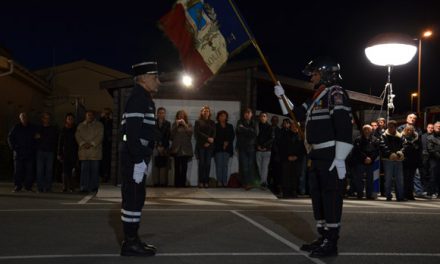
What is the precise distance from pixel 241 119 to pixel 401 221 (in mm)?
6386

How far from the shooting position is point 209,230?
8742mm

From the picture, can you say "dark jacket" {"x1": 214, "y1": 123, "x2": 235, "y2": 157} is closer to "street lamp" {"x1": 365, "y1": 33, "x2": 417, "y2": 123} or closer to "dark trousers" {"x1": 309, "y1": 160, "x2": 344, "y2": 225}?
"street lamp" {"x1": 365, "y1": 33, "x2": 417, "y2": 123}

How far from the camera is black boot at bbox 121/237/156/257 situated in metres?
6.71

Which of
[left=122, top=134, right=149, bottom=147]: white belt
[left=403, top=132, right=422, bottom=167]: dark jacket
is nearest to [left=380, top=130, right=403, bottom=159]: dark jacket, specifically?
[left=403, top=132, right=422, bottom=167]: dark jacket

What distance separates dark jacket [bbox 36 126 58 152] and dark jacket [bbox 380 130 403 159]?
8.32 metres

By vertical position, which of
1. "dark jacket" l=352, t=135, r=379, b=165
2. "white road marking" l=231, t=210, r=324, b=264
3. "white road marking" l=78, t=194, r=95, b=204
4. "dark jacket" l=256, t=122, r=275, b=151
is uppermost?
"dark jacket" l=256, t=122, r=275, b=151

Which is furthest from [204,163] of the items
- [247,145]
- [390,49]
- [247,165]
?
[390,49]

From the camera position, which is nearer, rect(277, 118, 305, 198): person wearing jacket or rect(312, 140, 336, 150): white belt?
rect(312, 140, 336, 150): white belt

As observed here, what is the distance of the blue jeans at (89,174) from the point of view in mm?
14969

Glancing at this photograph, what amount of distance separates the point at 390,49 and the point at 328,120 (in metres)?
9.06

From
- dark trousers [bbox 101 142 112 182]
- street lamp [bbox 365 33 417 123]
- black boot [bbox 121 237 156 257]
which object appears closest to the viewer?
black boot [bbox 121 237 156 257]

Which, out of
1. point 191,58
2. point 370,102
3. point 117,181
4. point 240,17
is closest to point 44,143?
point 117,181

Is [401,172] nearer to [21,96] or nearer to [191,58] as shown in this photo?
[191,58]

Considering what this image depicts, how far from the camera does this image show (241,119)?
619 inches
